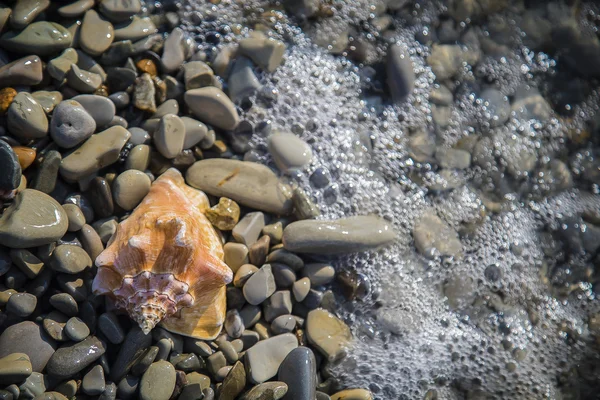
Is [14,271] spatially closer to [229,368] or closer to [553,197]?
[229,368]

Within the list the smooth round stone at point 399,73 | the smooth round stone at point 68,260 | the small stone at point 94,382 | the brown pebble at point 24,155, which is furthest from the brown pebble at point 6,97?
the smooth round stone at point 399,73

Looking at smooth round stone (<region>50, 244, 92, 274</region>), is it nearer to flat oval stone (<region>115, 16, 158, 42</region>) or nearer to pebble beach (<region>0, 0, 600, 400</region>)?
pebble beach (<region>0, 0, 600, 400</region>)

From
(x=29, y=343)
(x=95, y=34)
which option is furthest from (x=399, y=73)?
(x=29, y=343)

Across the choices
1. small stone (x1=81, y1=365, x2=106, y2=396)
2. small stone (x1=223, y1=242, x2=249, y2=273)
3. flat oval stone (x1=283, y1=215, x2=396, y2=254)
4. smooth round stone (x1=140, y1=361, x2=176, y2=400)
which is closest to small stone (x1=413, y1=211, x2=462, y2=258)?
flat oval stone (x1=283, y1=215, x2=396, y2=254)

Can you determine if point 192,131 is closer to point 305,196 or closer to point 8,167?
point 305,196

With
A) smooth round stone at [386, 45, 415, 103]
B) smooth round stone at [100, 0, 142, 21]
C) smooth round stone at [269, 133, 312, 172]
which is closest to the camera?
smooth round stone at [100, 0, 142, 21]

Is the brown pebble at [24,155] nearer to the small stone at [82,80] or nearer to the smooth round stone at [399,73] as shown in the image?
the small stone at [82,80]
